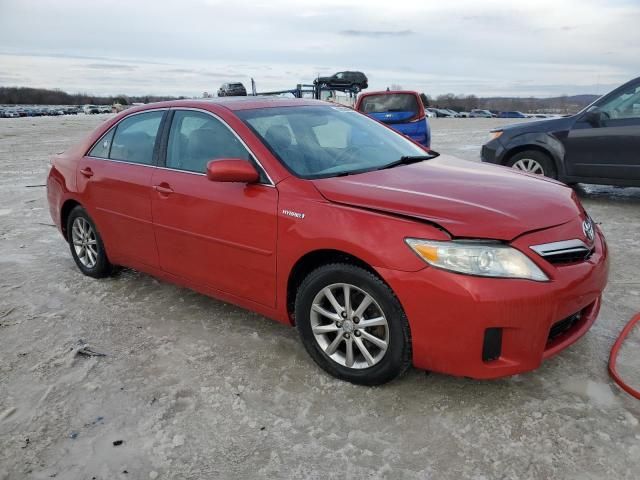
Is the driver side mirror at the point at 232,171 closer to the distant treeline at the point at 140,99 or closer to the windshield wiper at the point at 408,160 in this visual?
the windshield wiper at the point at 408,160

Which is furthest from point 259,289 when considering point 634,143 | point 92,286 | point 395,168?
point 634,143

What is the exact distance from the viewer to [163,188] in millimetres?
3709

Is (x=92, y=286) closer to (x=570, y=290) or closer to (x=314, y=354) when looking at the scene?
(x=314, y=354)

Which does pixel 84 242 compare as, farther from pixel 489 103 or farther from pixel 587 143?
pixel 489 103

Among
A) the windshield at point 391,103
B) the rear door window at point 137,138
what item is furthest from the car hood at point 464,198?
the windshield at point 391,103

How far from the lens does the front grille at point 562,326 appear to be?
2.67 meters

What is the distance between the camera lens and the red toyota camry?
2.50m

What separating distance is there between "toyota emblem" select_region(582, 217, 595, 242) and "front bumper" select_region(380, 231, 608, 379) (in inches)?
12.0

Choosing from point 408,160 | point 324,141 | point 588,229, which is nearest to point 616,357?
point 588,229

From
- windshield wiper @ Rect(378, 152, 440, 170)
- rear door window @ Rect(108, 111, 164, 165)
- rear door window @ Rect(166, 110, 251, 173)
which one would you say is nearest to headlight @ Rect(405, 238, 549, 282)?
windshield wiper @ Rect(378, 152, 440, 170)

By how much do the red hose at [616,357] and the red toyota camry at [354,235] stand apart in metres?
0.31

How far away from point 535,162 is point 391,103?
438 cm

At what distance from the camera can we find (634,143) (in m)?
6.55

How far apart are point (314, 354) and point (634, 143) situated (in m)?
5.55
